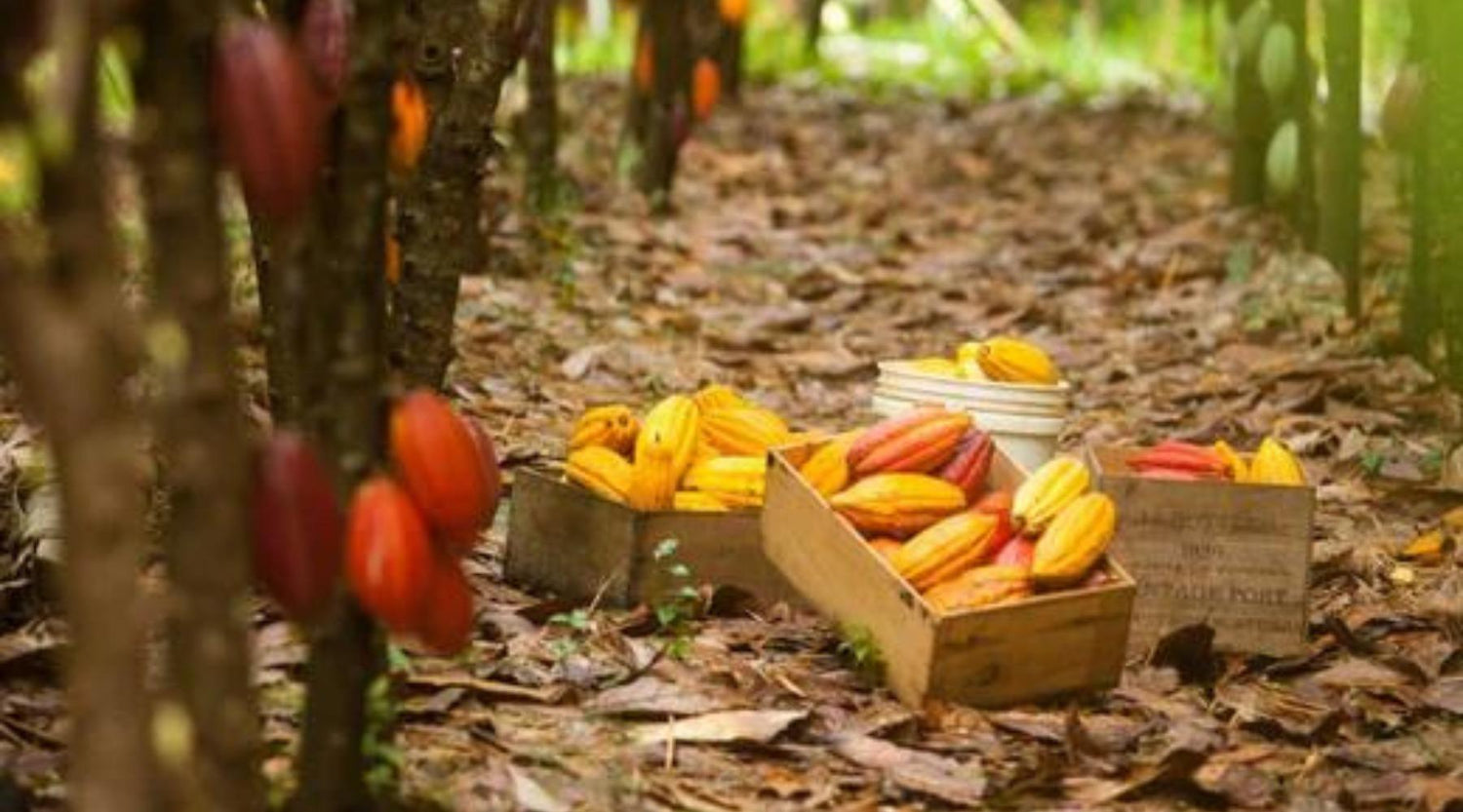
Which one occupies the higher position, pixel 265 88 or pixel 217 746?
pixel 265 88

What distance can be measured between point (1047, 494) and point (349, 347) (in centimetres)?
116

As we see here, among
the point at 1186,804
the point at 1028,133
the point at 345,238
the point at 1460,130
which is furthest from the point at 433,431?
the point at 1028,133

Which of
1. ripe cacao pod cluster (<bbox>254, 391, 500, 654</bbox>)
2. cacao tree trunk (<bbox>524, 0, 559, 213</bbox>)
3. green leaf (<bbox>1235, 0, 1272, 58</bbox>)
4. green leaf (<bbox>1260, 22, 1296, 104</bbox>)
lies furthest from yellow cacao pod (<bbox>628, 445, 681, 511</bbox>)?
green leaf (<bbox>1235, 0, 1272, 58</bbox>)

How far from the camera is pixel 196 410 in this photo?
5.45 ft

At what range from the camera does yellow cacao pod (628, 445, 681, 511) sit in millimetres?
3002

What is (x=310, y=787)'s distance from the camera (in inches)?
77.1

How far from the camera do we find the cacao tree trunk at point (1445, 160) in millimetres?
4105

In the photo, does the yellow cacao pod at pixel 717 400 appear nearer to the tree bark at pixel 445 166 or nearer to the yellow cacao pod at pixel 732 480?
the yellow cacao pod at pixel 732 480

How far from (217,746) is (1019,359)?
1.84 m

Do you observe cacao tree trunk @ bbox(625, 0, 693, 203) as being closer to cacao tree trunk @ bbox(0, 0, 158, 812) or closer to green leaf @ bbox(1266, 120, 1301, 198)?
green leaf @ bbox(1266, 120, 1301, 198)

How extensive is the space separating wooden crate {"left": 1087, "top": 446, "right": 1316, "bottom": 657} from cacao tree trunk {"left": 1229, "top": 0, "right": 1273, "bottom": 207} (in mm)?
3706

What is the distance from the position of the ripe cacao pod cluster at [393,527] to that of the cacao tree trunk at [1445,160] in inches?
102

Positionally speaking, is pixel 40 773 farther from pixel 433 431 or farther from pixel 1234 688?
pixel 1234 688

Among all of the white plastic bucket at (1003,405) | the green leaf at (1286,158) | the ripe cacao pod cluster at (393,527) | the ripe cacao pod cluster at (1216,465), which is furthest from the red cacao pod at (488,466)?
the green leaf at (1286,158)
